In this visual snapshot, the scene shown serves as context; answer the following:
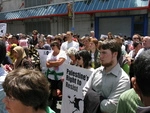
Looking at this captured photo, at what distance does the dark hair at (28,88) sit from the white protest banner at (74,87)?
2061mm

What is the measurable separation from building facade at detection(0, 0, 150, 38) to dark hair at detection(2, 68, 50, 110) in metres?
14.8

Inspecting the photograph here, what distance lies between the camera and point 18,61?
4.69 metres

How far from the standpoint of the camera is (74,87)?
4129mm

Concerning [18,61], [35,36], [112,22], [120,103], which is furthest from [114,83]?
[112,22]

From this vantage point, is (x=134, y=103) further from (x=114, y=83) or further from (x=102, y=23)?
(x=102, y=23)

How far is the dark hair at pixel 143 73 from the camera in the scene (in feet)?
4.65

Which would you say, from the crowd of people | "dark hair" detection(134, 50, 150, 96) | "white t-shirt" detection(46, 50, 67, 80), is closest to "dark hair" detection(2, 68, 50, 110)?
the crowd of people

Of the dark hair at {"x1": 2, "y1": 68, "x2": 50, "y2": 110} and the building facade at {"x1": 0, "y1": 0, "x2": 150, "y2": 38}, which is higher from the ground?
the building facade at {"x1": 0, "y1": 0, "x2": 150, "y2": 38}

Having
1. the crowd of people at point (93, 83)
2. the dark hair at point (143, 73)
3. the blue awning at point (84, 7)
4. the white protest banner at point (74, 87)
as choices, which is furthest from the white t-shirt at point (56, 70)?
the blue awning at point (84, 7)

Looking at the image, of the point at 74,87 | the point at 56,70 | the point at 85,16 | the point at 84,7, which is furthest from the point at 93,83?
the point at 85,16

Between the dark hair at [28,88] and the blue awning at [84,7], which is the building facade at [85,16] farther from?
the dark hair at [28,88]

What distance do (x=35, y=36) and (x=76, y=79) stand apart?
24.3 ft

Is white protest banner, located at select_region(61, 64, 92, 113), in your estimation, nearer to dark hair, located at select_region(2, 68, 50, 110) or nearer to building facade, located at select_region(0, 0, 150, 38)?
dark hair, located at select_region(2, 68, 50, 110)

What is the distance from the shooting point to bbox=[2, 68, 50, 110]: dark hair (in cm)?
165
